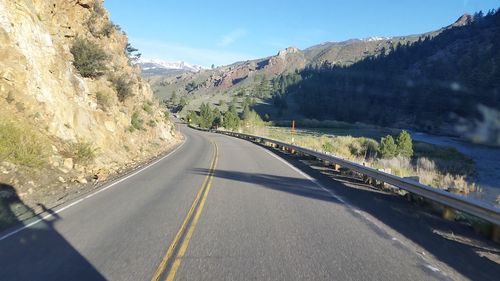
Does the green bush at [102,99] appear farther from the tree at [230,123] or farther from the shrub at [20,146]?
the tree at [230,123]

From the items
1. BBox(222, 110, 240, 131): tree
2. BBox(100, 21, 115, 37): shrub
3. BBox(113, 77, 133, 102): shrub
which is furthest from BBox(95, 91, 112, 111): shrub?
BBox(222, 110, 240, 131): tree

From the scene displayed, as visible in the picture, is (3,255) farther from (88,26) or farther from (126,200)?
(88,26)

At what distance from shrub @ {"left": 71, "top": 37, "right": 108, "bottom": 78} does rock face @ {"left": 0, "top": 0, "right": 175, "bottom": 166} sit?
388 millimetres

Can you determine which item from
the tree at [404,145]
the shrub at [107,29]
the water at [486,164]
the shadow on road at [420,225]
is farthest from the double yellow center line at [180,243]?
the tree at [404,145]

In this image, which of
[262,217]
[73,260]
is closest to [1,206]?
[73,260]

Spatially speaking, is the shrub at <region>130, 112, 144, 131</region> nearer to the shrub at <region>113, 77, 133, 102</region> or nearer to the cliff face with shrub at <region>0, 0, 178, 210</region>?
the cliff face with shrub at <region>0, 0, 178, 210</region>

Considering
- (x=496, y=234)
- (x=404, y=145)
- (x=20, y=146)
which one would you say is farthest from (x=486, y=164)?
(x=20, y=146)

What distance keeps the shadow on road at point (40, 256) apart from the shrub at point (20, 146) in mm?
3958

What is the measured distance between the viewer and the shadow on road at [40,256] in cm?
585

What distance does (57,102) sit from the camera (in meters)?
18.5

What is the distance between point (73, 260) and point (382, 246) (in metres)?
4.72

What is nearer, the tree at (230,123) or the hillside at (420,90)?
the tree at (230,123)

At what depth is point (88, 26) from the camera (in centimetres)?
3012

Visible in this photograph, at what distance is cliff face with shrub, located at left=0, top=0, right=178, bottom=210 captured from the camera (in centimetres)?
1399
